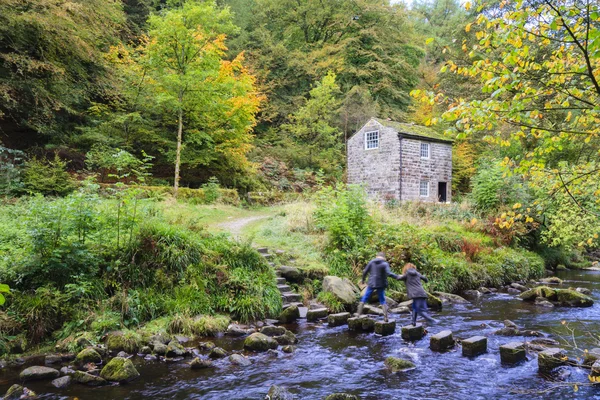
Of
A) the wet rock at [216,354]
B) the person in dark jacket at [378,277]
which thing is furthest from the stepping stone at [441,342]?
the wet rock at [216,354]

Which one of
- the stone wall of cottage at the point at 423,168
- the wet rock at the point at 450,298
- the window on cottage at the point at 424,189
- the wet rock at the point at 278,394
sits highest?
the stone wall of cottage at the point at 423,168

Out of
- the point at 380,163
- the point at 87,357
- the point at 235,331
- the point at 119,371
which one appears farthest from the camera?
the point at 380,163

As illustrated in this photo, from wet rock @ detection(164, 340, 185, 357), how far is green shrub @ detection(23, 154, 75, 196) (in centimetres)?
1123

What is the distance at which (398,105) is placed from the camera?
40.2m

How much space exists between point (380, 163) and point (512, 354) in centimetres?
2129

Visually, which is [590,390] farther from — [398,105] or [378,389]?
[398,105]

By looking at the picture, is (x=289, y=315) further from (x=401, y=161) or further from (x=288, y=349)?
(x=401, y=161)

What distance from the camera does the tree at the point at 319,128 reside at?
32.9 meters

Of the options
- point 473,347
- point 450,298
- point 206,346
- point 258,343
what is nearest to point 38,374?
point 206,346

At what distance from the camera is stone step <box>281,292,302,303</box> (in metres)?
11.1

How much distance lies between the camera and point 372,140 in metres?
28.3

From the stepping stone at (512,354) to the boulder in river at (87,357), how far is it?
23.9ft

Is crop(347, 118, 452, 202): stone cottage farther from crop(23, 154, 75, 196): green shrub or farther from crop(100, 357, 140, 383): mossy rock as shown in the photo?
crop(100, 357, 140, 383): mossy rock

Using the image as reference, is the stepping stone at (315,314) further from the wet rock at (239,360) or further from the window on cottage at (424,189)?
the window on cottage at (424,189)
